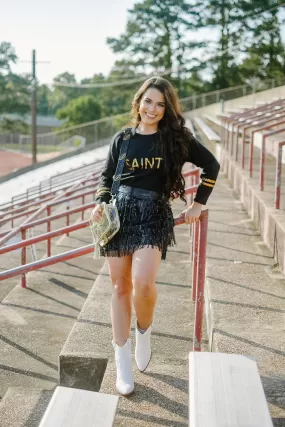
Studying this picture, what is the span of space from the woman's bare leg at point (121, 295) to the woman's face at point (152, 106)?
67 cm

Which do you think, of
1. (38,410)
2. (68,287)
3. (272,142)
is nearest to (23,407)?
(38,410)

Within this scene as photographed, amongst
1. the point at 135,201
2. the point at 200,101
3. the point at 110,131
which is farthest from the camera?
the point at 200,101

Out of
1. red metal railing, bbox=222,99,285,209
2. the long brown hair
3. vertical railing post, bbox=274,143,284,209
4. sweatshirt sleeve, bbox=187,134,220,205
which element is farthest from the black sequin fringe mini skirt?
vertical railing post, bbox=274,143,284,209

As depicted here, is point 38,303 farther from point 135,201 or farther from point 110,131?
point 110,131

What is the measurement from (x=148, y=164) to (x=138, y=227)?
31 centimetres

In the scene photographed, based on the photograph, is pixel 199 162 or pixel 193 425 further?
pixel 199 162

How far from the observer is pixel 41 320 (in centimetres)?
505

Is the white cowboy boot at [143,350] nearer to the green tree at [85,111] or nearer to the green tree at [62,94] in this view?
the green tree at [85,111]

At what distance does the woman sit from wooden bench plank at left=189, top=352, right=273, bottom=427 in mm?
692

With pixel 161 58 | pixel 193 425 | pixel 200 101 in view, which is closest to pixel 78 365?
pixel 193 425

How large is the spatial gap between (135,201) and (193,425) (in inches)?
53.2

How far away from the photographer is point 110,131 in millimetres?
25953

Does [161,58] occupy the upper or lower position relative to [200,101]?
upper

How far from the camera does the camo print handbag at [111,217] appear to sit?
3074 millimetres
